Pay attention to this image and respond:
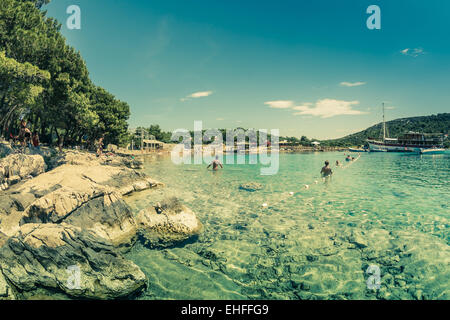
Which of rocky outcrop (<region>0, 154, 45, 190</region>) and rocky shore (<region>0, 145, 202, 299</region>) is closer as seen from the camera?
rocky shore (<region>0, 145, 202, 299</region>)

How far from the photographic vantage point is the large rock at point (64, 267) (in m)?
4.66

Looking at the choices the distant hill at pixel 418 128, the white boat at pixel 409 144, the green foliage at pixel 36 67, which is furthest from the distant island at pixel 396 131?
the green foliage at pixel 36 67

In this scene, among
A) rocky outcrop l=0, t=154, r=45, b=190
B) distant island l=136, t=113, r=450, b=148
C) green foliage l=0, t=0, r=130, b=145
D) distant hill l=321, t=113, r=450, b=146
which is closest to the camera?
rocky outcrop l=0, t=154, r=45, b=190

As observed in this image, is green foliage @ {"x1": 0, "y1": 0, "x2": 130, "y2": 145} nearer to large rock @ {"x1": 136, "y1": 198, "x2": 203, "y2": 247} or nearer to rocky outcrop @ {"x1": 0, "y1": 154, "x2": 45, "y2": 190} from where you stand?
rocky outcrop @ {"x1": 0, "y1": 154, "x2": 45, "y2": 190}

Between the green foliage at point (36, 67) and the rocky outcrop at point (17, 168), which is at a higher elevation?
the green foliage at point (36, 67)

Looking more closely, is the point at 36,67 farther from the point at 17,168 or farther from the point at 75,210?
the point at 75,210

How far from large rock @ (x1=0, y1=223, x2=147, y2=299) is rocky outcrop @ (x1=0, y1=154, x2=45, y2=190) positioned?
32.0ft

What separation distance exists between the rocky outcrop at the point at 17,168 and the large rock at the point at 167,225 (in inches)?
375

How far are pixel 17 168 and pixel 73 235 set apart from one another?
39.0 feet

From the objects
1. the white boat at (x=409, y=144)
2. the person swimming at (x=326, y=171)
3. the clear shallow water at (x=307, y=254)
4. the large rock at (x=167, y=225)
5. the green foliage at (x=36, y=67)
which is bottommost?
the clear shallow water at (x=307, y=254)

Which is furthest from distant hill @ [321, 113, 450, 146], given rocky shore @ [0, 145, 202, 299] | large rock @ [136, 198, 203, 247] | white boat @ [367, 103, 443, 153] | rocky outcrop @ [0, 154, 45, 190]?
rocky shore @ [0, 145, 202, 299]

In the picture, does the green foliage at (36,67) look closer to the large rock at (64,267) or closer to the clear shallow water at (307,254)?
the clear shallow water at (307,254)

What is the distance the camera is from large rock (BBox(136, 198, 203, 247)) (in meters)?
7.45
